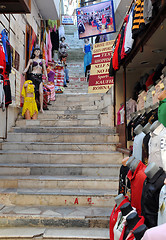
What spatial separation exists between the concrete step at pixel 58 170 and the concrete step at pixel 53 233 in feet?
3.94

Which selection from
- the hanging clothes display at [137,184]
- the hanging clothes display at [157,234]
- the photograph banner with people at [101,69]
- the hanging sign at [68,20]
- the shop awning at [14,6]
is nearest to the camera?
the hanging clothes display at [157,234]

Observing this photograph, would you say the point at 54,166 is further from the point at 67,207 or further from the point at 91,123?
the point at 91,123

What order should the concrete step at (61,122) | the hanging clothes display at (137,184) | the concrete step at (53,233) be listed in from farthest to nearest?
the concrete step at (61,122)
the concrete step at (53,233)
the hanging clothes display at (137,184)

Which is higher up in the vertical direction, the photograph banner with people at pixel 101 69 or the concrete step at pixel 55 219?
the photograph banner with people at pixel 101 69

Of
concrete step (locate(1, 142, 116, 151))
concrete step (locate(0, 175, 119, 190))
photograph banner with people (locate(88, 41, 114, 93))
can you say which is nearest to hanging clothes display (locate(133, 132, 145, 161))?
concrete step (locate(0, 175, 119, 190))

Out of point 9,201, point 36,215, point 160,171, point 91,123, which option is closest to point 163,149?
point 160,171

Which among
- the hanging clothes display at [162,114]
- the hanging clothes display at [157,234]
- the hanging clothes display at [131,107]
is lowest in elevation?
the hanging clothes display at [157,234]

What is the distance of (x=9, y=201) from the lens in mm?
3342

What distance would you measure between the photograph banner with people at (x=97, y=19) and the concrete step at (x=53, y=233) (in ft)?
22.2

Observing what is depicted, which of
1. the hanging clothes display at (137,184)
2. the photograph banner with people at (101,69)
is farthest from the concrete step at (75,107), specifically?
the hanging clothes display at (137,184)

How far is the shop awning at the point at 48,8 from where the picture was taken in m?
8.21

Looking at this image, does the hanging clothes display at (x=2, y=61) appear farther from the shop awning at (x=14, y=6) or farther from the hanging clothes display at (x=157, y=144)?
the hanging clothes display at (x=157, y=144)

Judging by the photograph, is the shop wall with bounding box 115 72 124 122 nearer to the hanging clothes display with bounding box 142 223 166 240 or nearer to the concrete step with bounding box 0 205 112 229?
the concrete step with bounding box 0 205 112 229

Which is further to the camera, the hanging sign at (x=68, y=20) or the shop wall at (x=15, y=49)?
the hanging sign at (x=68, y=20)
